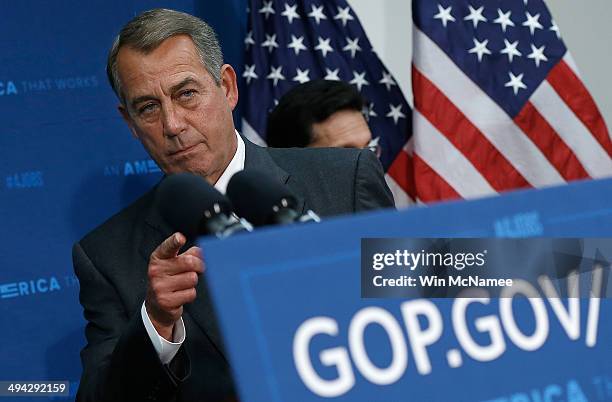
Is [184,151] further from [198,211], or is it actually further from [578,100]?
[578,100]

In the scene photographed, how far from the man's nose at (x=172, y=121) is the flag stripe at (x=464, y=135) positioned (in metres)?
1.70

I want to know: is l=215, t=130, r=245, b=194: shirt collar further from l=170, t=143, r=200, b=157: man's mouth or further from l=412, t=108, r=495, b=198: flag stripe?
l=412, t=108, r=495, b=198: flag stripe

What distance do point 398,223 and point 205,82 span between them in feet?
3.12

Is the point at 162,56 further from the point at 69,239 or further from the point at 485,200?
the point at 69,239

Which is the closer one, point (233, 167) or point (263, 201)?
point (263, 201)

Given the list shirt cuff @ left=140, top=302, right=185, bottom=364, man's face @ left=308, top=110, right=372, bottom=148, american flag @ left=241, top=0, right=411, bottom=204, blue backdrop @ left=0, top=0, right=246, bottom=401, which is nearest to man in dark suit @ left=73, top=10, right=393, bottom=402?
shirt cuff @ left=140, top=302, right=185, bottom=364

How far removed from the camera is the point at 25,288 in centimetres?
261

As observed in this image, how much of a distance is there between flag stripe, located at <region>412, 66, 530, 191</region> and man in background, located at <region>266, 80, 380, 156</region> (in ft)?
1.37

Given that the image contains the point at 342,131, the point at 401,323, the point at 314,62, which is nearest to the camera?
the point at 401,323

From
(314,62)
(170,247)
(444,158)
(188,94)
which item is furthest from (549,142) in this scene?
(170,247)

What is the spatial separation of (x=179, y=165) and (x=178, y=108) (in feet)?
0.33

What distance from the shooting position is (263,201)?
0.85 meters

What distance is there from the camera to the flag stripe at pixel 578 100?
131 inches

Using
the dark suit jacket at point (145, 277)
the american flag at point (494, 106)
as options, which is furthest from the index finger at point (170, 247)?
the american flag at point (494, 106)
